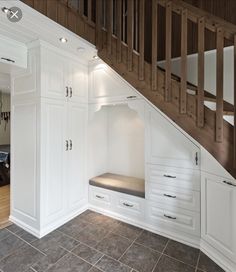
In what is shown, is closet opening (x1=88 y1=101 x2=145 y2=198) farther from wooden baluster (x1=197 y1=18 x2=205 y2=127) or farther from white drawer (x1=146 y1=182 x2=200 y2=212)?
wooden baluster (x1=197 y1=18 x2=205 y2=127)

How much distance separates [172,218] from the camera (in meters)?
2.22

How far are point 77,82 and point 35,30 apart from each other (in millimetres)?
890

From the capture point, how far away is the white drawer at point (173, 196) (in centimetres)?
208

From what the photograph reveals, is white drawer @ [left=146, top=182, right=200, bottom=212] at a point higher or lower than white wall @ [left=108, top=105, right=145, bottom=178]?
lower

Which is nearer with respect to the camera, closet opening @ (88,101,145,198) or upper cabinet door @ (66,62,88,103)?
upper cabinet door @ (66,62,88,103)

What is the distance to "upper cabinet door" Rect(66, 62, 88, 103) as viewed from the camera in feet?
8.52

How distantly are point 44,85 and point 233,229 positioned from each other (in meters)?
2.52

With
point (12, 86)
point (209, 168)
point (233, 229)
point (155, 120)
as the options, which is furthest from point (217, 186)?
point (12, 86)

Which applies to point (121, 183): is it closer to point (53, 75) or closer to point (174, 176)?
point (174, 176)

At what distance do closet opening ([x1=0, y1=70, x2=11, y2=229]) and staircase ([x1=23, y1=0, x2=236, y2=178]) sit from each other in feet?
4.15

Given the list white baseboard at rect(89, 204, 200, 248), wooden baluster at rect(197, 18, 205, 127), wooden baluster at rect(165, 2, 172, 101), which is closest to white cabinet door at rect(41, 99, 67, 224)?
white baseboard at rect(89, 204, 200, 248)

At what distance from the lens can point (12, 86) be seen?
8.25ft

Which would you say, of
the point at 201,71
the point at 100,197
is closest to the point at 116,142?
the point at 100,197

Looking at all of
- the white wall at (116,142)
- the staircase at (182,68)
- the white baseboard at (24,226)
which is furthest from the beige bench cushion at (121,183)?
the staircase at (182,68)
